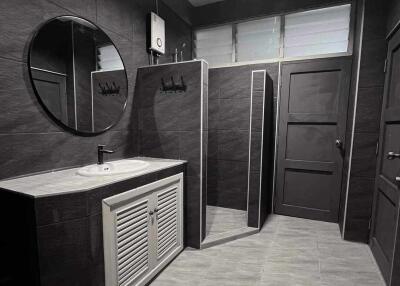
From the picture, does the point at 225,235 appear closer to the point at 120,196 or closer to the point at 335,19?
the point at 120,196

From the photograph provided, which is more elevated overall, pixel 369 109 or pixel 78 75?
pixel 78 75

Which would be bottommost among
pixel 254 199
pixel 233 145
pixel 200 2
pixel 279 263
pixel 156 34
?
pixel 279 263

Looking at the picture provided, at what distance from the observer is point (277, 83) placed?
2994 millimetres

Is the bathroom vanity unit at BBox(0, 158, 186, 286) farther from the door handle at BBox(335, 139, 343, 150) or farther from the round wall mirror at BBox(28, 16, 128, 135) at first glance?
the door handle at BBox(335, 139, 343, 150)

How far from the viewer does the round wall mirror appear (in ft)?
5.06

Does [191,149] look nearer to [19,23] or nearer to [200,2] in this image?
[19,23]

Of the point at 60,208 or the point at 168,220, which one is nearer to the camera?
the point at 60,208

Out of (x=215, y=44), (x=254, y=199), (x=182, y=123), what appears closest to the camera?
(x=182, y=123)

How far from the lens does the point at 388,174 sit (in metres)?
1.90

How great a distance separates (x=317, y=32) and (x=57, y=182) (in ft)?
10.7

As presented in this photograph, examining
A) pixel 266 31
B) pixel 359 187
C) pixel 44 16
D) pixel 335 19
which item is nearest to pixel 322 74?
pixel 335 19

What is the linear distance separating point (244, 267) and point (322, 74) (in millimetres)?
2371

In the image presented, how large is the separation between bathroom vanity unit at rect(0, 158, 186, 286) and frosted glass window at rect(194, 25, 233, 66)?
2.35 meters

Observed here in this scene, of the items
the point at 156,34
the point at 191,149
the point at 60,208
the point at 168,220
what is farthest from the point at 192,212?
the point at 156,34
